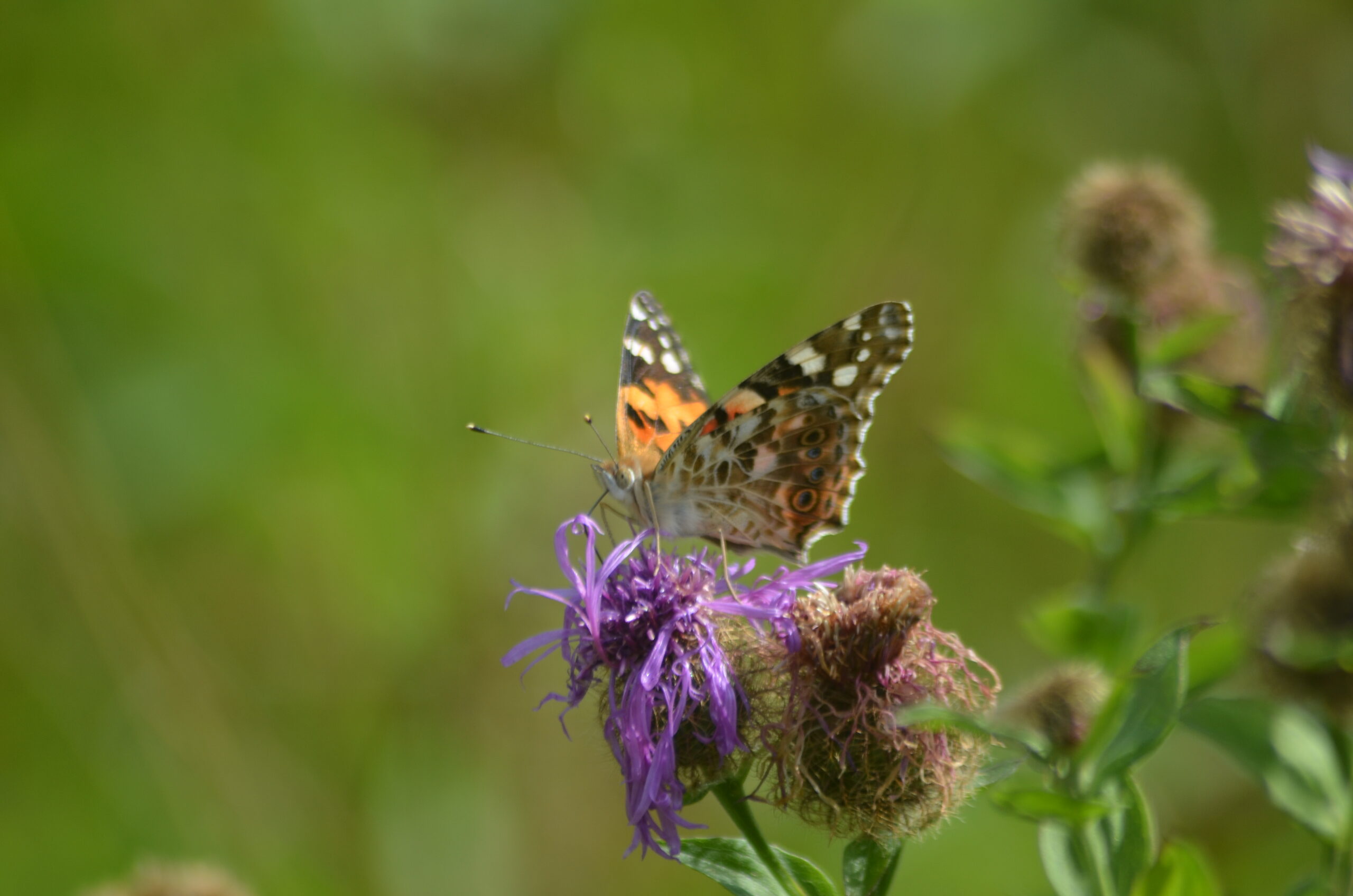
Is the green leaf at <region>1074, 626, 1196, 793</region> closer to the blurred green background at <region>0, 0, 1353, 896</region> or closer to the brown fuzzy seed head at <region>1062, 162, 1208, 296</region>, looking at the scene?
the brown fuzzy seed head at <region>1062, 162, 1208, 296</region>

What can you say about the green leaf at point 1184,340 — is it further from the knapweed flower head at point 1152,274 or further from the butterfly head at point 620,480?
the butterfly head at point 620,480

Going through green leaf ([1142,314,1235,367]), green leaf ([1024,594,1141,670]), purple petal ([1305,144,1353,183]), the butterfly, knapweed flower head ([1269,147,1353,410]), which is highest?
purple petal ([1305,144,1353,183])

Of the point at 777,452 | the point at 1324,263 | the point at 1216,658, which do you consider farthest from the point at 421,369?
the point at 1324,263

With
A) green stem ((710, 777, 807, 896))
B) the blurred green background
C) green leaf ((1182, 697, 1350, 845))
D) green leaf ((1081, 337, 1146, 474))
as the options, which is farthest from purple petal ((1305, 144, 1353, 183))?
green stem ((710, 777, 807, 896))

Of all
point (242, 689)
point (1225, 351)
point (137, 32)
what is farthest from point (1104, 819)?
point (137, 32)

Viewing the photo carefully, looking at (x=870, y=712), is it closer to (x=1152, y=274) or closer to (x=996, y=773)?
(x=996, y=773)

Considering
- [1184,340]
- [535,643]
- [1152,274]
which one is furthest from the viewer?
[1152,274]

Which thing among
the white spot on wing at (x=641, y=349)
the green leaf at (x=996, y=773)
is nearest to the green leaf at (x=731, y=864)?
the green leaf at (x=996, y=773)
